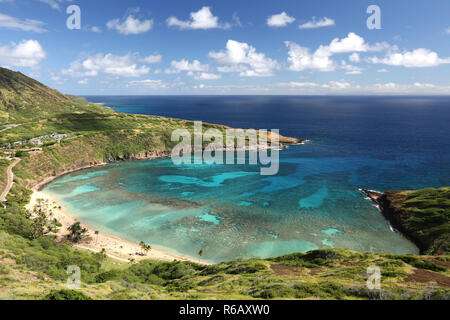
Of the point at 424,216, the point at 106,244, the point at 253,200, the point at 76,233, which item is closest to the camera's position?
the point at 106,244

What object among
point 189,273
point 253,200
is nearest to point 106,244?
point 189,273

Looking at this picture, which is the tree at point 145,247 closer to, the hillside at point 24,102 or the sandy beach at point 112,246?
the sandy beach at point 112,246

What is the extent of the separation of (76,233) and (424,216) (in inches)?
2863

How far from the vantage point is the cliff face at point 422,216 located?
1702 inches

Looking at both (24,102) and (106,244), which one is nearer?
(106,244)

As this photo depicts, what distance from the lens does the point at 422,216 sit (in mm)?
50125

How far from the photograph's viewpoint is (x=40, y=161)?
80.1 metres

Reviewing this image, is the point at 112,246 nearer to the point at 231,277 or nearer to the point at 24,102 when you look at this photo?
the point at 231,277

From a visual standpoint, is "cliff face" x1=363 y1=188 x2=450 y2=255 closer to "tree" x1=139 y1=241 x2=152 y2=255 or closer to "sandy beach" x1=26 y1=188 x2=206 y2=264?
"sandy beach" x1=26 y1=188 x2=206 y2=264

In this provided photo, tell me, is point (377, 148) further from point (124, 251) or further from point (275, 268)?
point (124, 251)

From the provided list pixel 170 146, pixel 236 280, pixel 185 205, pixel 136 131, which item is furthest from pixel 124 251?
pixel 136 131

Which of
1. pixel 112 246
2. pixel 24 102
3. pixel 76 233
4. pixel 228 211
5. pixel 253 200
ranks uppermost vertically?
pixel 24 102

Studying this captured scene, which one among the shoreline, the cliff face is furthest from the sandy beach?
the cliff face

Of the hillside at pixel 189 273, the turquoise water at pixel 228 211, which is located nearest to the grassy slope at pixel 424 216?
the turquoise water at pixel 228 211
